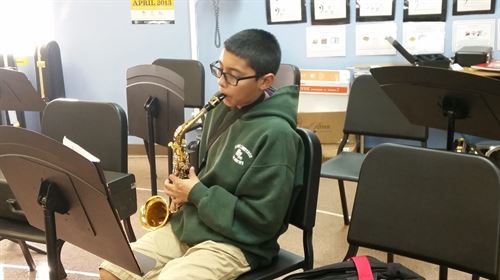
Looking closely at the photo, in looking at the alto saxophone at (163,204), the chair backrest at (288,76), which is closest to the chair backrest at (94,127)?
the alto saxophone at (163,204)

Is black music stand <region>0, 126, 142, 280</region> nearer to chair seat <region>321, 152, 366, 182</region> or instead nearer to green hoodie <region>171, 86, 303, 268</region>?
green hoodie <region>171, 86, 303, 268</region>

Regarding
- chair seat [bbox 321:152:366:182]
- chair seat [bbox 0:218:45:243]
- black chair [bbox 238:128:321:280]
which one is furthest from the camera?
chair seat [bbox 321:152:366:182]

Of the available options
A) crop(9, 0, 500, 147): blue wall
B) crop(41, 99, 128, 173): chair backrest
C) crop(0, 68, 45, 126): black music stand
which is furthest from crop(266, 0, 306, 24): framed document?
crop(41, 99, 128, 173): chair backrest

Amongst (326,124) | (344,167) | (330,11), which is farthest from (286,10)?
(344,167)

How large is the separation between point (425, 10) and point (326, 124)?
1169 mm

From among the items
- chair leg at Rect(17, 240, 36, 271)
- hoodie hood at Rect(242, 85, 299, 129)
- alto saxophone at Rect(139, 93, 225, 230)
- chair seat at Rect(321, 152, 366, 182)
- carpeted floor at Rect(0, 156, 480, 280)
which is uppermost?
hoodie hood at Rect(242, 85, 299, 129)

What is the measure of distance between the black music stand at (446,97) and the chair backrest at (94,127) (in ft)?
3.64

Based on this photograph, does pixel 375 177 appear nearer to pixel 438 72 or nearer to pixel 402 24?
pixel 438 72

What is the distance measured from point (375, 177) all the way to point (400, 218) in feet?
0.50

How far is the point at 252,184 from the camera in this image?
5.73ft

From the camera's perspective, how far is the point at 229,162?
1.82 metres

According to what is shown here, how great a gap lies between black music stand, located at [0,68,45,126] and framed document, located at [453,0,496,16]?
3075 millimetres

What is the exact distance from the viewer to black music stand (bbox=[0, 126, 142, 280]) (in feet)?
4.50

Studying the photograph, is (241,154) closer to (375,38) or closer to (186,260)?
(186,260)
